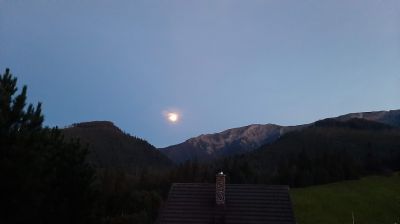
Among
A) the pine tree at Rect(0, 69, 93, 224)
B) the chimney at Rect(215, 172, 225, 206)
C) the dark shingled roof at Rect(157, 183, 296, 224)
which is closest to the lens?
the pine tree at Rect(0, 69, 93, 224)

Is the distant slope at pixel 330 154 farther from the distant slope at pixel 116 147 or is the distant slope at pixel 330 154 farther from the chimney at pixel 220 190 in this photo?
the chimney at pixel 220 190

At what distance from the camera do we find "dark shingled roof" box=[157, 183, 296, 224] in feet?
84.7

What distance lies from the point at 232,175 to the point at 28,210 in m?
74.7

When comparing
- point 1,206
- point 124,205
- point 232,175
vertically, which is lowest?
point 1,206

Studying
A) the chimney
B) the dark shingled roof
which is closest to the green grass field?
the dark shingled roof

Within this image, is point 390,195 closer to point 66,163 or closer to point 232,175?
point 232,175

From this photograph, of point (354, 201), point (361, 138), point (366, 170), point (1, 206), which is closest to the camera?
point (1, 206)

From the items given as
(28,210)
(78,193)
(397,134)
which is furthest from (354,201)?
(397,134)

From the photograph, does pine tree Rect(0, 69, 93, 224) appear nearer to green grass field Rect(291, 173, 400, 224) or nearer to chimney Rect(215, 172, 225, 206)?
chimney Rect(215, 172, 225, 206)

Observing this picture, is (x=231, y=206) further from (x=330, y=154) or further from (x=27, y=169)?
(x=330, y=154)

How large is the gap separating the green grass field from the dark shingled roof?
2928 centimetres

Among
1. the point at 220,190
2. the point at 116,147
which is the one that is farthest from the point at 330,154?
the point at 220,190

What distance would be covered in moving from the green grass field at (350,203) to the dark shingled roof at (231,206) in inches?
1153

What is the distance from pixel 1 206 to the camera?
17.3 meters
